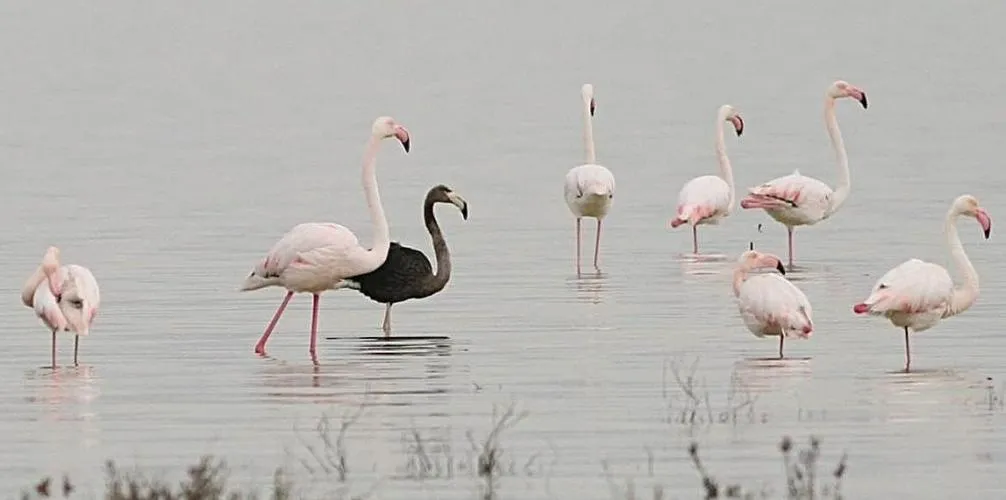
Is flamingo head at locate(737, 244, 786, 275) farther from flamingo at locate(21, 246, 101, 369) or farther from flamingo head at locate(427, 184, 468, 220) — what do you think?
flamingo at locate(21, 246, 101, 369)

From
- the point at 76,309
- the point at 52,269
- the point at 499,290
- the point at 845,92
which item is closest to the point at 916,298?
the point at 76,309

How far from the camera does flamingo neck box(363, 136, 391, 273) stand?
61.5ft

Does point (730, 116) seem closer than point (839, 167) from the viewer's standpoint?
No

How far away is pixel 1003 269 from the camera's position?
23.2m

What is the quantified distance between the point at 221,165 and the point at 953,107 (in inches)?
738

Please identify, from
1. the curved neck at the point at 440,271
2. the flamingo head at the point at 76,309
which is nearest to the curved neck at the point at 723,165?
the curved neck at the point at 440,271

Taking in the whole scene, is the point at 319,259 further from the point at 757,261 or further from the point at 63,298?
the point at 757,261

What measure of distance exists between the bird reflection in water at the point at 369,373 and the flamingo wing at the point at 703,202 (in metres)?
7.21

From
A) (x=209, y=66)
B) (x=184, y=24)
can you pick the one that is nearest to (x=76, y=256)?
(x=209, y=66)

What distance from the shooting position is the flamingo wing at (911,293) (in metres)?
16.5

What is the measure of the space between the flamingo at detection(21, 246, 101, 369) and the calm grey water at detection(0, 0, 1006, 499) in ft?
1.00

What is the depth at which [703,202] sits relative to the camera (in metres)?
25.8

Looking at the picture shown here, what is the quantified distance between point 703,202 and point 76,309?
9.72 m

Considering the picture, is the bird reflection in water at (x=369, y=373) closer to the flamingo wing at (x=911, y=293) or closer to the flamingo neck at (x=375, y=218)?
the flamingo neck at (x=375, y=218)
